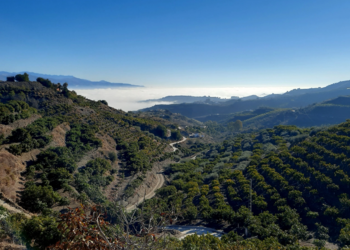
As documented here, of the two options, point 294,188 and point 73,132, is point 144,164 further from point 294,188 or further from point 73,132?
point 294,188

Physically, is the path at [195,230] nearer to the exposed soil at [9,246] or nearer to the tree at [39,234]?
the tree at [39,234]

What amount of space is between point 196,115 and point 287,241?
174838 mm

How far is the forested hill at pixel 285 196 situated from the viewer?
64.9 feet

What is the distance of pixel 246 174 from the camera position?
34750 mm

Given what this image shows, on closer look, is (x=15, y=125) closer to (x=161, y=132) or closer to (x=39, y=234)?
(x=39, y=234)

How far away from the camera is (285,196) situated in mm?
26125

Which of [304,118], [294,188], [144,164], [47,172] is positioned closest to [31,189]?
[47,172]

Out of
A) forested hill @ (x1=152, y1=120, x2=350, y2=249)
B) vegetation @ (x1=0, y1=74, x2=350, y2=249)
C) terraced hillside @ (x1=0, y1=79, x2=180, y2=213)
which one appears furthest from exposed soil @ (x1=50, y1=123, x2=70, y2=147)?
forested hill @ (x1=152, y1=120, x2=350, y2=249)

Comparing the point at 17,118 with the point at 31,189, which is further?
the point at 17,118

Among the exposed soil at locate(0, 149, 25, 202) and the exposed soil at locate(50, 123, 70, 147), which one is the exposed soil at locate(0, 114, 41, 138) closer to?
the exposed soil at locate(50, 123, 70, 147)

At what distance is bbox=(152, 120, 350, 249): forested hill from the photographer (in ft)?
64.9

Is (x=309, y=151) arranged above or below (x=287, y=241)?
above

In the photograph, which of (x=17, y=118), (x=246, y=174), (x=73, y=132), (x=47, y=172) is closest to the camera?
(x=47, y=172)

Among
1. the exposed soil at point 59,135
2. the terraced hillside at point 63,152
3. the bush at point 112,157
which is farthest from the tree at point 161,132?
the exposed soil at point 59,135
